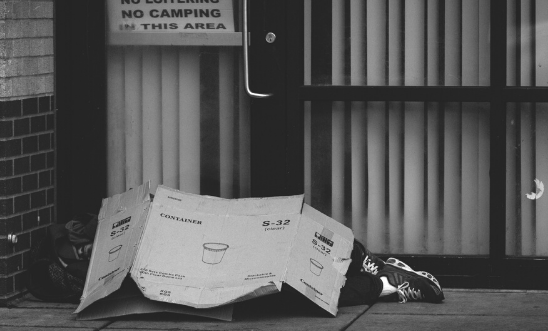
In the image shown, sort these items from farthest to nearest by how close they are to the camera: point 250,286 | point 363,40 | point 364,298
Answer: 1. point 363,40
2. point 364,298
3. point 250,286

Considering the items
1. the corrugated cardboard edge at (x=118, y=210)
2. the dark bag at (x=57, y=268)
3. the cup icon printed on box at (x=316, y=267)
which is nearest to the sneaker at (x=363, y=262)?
the cup icon printed on box at (x=316, y=267)

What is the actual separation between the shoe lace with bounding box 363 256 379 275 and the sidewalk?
0.65 ft

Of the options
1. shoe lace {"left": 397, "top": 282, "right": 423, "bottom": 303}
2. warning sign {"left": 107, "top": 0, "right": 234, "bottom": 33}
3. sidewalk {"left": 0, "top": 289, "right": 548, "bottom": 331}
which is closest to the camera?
sidewalk {"left": 0, "top": 289, "right": 548, "bottom": 331}

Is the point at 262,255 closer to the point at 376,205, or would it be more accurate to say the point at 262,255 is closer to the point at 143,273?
the point at 143,273

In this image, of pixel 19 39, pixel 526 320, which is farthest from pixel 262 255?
pixel 19 39

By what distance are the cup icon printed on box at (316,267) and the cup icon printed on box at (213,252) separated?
1.40 feet

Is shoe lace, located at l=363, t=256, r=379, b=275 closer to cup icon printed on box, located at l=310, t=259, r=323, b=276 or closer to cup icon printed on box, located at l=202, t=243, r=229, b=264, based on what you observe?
cup icon printed on box, located at l=310, t=259, r=323, b=276

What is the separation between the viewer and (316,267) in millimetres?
5191

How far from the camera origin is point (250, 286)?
197 inches

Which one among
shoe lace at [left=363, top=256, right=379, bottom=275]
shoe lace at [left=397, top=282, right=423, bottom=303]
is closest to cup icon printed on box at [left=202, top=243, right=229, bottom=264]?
shoe lace at [left=363, top=256, right=379, bottom=275]

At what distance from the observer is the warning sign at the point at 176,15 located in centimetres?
581

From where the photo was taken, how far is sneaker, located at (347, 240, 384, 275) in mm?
5477

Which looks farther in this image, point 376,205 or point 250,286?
point 376,205

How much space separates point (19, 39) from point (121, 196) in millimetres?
968
